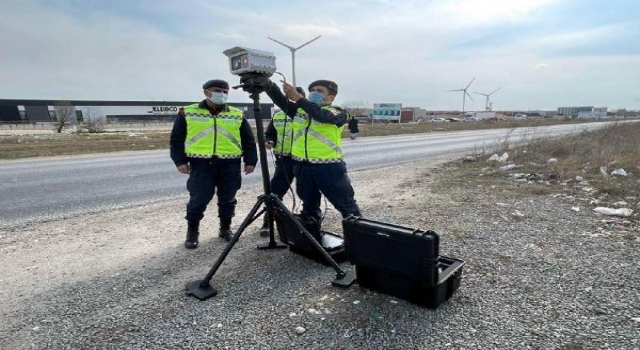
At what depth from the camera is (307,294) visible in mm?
2977

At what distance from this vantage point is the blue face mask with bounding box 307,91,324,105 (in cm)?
356

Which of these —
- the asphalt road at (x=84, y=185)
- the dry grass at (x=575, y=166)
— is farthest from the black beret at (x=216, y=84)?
the dry grass at (x=575, y=166)

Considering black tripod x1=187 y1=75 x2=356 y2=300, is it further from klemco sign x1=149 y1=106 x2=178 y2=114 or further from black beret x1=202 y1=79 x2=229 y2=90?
klemco sign x1=149 y1=106 x2=178 y2=114

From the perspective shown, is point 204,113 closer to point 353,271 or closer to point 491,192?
point 353,271

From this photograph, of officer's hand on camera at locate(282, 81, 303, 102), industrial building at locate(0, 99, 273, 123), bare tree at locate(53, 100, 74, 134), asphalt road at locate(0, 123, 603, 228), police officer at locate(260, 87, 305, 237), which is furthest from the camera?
industrial building at locate(0, 99, 273, 123)

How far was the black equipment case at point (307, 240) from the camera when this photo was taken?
3.53 metres

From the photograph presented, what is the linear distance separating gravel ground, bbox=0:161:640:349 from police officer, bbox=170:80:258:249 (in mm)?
527

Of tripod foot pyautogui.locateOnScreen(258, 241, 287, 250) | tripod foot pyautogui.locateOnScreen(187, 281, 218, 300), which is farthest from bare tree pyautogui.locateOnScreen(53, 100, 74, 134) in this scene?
tripod foot pyautogui.locateOnScreen(187, 281, 218, 300)

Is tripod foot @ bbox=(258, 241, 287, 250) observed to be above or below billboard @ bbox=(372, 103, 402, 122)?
below

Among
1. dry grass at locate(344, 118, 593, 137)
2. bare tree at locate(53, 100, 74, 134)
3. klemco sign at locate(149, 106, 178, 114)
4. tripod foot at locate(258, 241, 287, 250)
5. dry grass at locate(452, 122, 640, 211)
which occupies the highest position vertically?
Result: klemco sign at locate(149, 106, 178, 114)

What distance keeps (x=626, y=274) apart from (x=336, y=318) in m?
2.62

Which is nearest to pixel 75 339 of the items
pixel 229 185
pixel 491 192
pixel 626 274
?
pixel 229 185

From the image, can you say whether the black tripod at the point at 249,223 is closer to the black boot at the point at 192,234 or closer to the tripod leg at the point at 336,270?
the tripod leg at the point at 336,270

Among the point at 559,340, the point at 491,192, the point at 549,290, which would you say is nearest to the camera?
the point at 559,340
